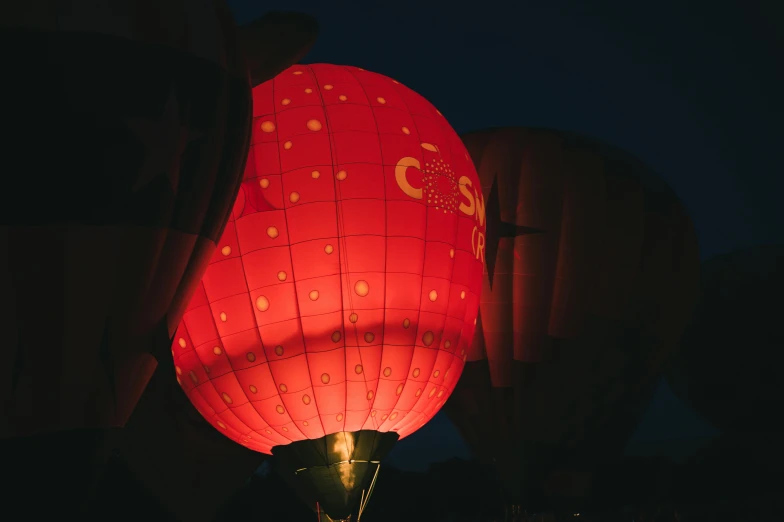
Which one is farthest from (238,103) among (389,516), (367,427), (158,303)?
(389,516)

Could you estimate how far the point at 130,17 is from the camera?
20.8 feet

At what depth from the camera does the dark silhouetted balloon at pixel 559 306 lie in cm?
1122

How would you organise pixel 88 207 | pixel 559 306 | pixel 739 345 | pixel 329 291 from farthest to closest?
1. pixel 739 345
2. pixel 559 306
3. pixel 329 291
4. pixel 88 207

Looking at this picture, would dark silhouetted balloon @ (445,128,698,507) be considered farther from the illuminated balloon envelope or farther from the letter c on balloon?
the illuminated balloon envelope

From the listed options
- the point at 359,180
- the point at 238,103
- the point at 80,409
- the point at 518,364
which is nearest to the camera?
the point at 80,409

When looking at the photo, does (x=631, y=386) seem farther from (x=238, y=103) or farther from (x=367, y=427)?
(x=238, y=103)

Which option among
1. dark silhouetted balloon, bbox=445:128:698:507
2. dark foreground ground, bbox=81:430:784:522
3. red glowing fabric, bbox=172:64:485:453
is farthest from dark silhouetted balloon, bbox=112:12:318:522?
red glowing fabric, bbox=172:64:485:453

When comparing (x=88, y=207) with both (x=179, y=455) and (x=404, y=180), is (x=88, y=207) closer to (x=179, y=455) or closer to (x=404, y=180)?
(x=404, y=180)

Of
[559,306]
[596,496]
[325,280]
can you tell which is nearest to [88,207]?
[325,280]

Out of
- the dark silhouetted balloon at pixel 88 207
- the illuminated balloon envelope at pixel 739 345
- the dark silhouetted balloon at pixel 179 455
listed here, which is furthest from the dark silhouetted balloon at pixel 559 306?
the illuminated balloon envelope at pixel 739 345

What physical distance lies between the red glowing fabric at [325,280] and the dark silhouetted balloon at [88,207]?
147 centimetres

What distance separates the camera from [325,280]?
810 centimetres

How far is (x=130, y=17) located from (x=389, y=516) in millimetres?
13335

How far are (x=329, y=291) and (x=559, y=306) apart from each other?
155 inches
